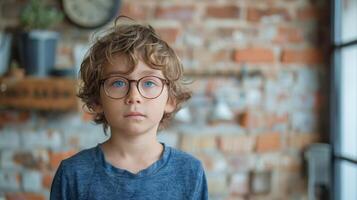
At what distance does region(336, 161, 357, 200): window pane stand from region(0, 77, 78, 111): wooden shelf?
1.12m

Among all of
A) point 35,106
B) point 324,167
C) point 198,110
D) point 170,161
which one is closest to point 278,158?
point 324,167

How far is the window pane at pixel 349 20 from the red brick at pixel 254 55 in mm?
310

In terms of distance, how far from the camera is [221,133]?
203 cm

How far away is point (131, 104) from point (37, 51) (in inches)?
48.0

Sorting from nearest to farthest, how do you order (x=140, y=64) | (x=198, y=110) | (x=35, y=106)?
(x=140, y=64) < (x=35, y=106) < (x=198, y=110)

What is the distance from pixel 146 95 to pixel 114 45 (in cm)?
10

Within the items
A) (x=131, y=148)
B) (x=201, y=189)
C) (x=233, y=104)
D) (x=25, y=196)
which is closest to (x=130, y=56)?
(x=131, y=148)

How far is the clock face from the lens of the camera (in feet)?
6.41

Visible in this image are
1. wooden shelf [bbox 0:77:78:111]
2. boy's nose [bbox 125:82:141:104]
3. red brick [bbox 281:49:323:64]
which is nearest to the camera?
boy's nose [bbox 125:82:141:104]

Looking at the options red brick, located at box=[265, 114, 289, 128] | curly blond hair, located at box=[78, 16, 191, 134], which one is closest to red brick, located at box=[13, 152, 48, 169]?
red brick, located at box=[265, 114, 289, 128]

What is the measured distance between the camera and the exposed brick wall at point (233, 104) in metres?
1.97

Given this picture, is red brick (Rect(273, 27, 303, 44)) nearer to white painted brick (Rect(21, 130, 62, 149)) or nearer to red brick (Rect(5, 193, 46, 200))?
white painted brick (Rect(21, 130, 62, 149))

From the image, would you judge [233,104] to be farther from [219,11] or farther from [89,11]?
[89,11]

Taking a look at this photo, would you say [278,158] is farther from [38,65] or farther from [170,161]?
[170,161]
